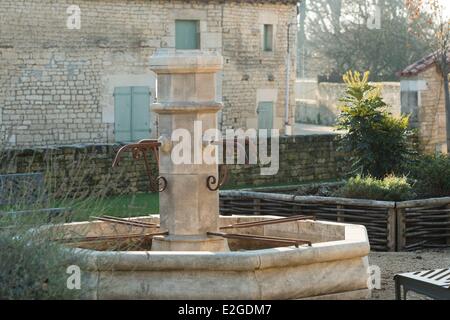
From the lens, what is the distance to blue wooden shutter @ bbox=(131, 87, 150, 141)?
25.7 meters

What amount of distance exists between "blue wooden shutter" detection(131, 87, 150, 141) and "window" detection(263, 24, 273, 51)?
420 centimetres

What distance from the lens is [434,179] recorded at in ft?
43.4

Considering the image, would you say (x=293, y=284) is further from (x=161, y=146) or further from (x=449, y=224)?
(x=449, y=224)

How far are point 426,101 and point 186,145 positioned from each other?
14.5 metres

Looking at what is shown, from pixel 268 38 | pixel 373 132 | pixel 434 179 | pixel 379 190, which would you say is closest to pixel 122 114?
pixel 268 38

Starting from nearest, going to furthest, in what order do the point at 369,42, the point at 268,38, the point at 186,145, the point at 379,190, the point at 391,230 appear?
1. the point at 186,145
2. the point at 391,230
3. the point at 379,190
4. the point at 268,38
5. the point at 369,42

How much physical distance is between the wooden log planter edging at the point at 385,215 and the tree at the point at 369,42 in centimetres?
2661

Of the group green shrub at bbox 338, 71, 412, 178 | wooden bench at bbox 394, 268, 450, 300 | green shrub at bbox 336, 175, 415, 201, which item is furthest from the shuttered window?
wooden bench at bbox 394, 268, 450, 300

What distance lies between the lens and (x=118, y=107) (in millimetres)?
25516

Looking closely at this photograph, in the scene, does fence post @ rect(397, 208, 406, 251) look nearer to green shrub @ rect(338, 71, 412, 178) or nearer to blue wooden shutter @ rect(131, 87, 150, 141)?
green shrub @ rect(338, 71, 412, 178)

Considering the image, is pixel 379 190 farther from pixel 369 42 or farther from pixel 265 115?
pixel 369 42

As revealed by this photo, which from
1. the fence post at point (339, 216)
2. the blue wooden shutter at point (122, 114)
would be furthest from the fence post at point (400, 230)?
the blue wooden shutter at point (122, 114)

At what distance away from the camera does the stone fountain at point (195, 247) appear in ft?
24.8
